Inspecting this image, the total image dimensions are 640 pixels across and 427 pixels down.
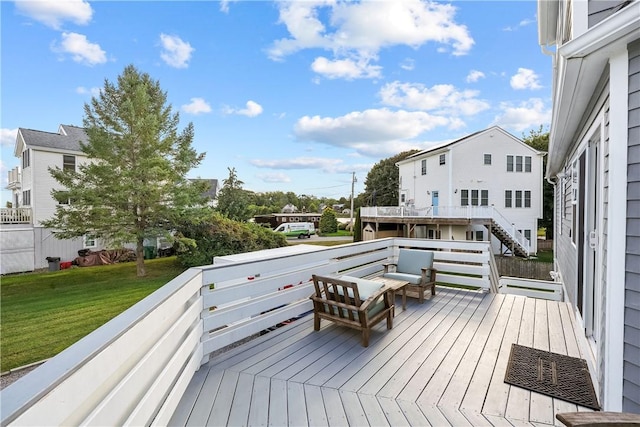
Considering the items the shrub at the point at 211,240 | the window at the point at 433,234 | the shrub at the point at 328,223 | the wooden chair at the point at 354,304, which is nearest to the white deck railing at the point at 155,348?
the wooden chair at the point at 354,304

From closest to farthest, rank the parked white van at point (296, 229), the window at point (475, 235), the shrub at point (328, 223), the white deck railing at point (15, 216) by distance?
the white deck railing at point (15, 216) → the window at point (475, 235) → the parked white van at point (296, 229) → the shrub at point (328, 223)

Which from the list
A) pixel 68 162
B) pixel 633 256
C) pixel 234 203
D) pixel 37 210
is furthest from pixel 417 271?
pixel 234 203

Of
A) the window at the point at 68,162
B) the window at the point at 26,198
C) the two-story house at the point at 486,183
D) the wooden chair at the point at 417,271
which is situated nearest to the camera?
the wooden chair at the point at 417,271

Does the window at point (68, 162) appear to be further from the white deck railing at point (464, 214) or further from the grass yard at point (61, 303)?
the white deck railing at point (464, 214)

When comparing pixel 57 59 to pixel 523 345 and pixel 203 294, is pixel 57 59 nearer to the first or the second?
pixel 203 294

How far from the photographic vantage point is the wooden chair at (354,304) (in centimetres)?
327

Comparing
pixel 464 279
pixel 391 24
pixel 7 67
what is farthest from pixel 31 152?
A: pixel 464 279

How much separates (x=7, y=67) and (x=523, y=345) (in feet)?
40.6

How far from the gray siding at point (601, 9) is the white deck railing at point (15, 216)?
20.3m

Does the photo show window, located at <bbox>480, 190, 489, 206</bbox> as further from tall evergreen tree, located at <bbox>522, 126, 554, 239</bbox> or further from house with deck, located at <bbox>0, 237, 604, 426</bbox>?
house with deck, located at <bbox>0, 237, 604, 426</bbox>

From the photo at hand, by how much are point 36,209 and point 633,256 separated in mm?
20544

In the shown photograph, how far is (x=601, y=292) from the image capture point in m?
2.32

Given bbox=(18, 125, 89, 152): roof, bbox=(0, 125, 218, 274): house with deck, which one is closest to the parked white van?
bbox=(0, 125, 218, 274): house with deck

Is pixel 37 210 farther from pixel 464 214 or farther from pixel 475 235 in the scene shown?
pixel 475 235
